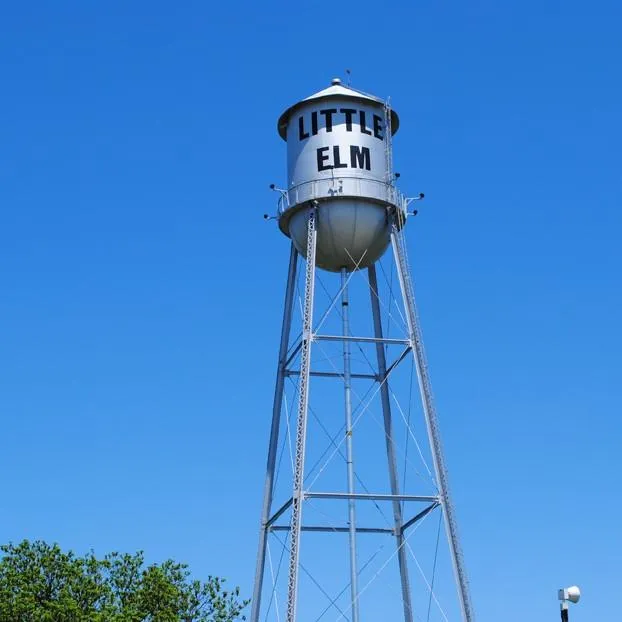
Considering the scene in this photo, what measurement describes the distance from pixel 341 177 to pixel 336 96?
2.18 meters

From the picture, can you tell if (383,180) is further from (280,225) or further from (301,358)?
(301,358)

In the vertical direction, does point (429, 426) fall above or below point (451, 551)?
above

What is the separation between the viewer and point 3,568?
111ft

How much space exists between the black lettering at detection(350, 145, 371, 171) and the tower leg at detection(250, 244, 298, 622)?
2.75 metres

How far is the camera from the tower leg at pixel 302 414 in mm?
25991

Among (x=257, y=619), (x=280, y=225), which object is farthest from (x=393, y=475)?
(x=280, y=225)

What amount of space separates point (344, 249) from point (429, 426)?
15.4 feet

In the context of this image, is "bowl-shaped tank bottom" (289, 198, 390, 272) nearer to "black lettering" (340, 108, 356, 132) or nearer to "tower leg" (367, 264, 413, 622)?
"tower leg" (367, 264, 413, 622)

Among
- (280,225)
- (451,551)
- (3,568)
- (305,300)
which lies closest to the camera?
(451,551)

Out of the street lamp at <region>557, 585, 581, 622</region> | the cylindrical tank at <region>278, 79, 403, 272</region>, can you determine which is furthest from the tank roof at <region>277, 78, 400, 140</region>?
the street lamp at <region>557, 585, 581, 622</region>

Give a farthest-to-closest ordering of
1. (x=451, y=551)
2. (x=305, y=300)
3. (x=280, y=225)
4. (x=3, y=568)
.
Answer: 1. (x=3, y=568)
2. (x=280, y=225)
3. (x=305, y=300)
4. (x=451, y=551)

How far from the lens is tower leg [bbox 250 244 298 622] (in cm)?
2945

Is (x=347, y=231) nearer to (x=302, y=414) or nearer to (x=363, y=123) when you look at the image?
(x=363, y=123)

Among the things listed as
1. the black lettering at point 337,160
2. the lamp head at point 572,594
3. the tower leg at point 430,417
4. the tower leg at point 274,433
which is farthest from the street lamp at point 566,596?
the black lettering at point 337,160
